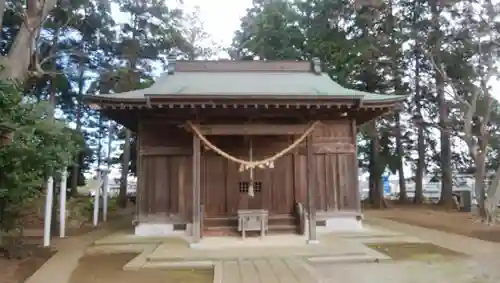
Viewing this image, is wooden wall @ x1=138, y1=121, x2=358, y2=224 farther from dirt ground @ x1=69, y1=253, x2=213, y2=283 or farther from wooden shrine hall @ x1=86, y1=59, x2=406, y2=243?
dirt ground @ x1=69, y1=253, x2=213, y2=283

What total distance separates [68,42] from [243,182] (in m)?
12.9

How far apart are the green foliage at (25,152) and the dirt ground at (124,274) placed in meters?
1.54

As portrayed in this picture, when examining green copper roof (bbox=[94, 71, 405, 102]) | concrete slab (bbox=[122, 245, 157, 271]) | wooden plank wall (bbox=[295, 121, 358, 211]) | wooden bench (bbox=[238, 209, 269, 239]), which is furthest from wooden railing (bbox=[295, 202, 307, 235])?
concrete slab (bbox=[122, 245, 157, 271])

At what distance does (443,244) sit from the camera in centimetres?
896

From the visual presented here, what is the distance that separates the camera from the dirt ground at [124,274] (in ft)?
19.5

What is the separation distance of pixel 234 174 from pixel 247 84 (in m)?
2.61

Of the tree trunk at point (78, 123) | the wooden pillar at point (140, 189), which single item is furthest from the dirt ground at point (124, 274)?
the tree trunk at point (78, 123)

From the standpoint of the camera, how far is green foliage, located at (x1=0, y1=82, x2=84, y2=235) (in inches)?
241

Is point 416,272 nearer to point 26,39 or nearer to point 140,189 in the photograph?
point 140,189

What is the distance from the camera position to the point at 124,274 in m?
6.30

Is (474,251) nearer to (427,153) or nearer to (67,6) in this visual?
(67,6)

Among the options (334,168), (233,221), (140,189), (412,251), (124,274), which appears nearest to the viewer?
(124,274)

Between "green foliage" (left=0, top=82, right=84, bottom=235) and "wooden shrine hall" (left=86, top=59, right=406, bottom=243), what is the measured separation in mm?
1851

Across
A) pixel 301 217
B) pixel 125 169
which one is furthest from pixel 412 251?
pixel 125 169
